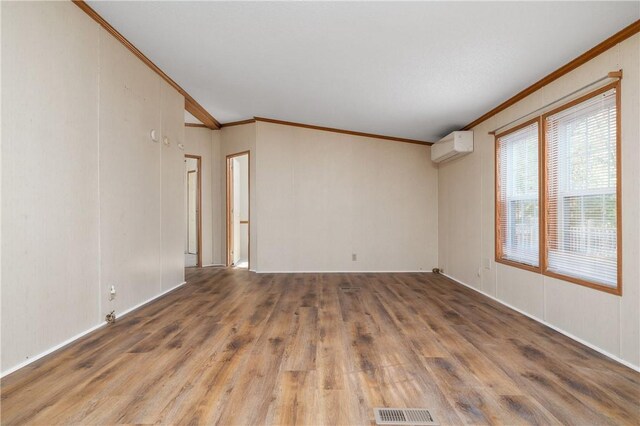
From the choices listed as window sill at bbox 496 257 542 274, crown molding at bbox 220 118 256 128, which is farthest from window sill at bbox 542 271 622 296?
crown molding at bbox 220 118 256 128

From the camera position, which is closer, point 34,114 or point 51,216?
point 34,114

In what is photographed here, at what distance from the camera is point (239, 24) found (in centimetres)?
270

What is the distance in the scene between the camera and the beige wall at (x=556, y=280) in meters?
2.23

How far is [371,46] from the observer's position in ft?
9.40

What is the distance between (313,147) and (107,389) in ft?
15.4

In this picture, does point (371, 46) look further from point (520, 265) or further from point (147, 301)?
point (147, 301)

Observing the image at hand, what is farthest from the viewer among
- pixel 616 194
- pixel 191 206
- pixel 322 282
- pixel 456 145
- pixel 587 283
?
pixel 191 206

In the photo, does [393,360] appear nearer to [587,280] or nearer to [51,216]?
[587,280]

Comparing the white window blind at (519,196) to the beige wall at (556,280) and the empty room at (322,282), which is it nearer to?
the empty room at (322,282)

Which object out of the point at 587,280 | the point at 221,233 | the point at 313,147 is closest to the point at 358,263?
the point at 313,147

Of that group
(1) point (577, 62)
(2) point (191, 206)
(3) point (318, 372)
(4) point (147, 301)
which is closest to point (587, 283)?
(1) point (577, 62)

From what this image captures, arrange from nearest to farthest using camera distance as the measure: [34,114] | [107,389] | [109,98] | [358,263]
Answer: [107,389] < [34,114] < [109,98] < [358,263]

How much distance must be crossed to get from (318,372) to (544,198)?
2.81m

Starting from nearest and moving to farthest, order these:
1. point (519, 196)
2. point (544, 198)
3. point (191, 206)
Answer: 1. point (544, 198)
2. point (519, 196)
3. point (191, 206)
